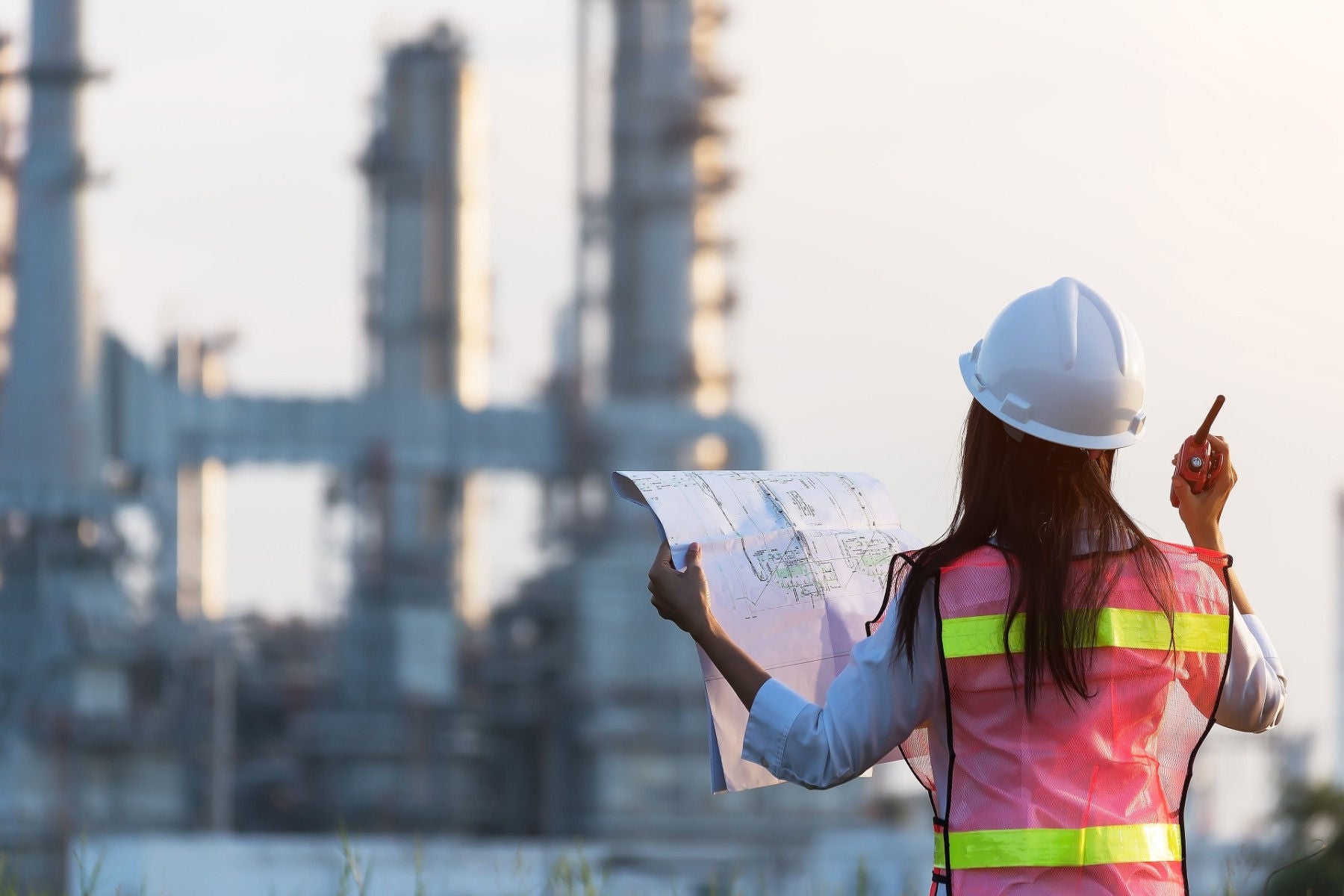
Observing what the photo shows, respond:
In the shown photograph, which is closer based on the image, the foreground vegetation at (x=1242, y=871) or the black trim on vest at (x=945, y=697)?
the black trim on vest at (x=945, y=697)

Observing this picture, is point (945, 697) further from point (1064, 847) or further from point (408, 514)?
point (408, 514)

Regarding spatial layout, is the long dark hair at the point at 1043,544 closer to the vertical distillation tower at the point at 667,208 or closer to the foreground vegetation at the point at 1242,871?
the foreground vegetation at the point at 1242,871

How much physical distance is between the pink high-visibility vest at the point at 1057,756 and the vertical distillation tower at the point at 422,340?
105 ft

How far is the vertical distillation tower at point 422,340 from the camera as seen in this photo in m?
34.6

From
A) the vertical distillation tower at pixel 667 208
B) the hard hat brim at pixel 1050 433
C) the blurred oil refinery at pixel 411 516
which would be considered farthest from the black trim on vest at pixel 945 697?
the vertical distillation tower at pixel 667 208

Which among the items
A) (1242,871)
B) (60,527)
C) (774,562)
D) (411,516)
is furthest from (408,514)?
(774,562)

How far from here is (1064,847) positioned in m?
2.54

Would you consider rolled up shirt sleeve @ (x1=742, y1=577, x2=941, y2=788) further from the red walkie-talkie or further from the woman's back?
the red walkie-talkie

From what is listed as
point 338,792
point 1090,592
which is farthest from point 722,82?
point 1090,592

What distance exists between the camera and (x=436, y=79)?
37.6 m

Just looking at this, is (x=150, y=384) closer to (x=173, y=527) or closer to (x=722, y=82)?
(x=173, y=527)

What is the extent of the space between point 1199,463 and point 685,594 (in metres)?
0.86

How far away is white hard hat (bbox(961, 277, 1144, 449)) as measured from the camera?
274 cm

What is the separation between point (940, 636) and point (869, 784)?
34.8 meters
